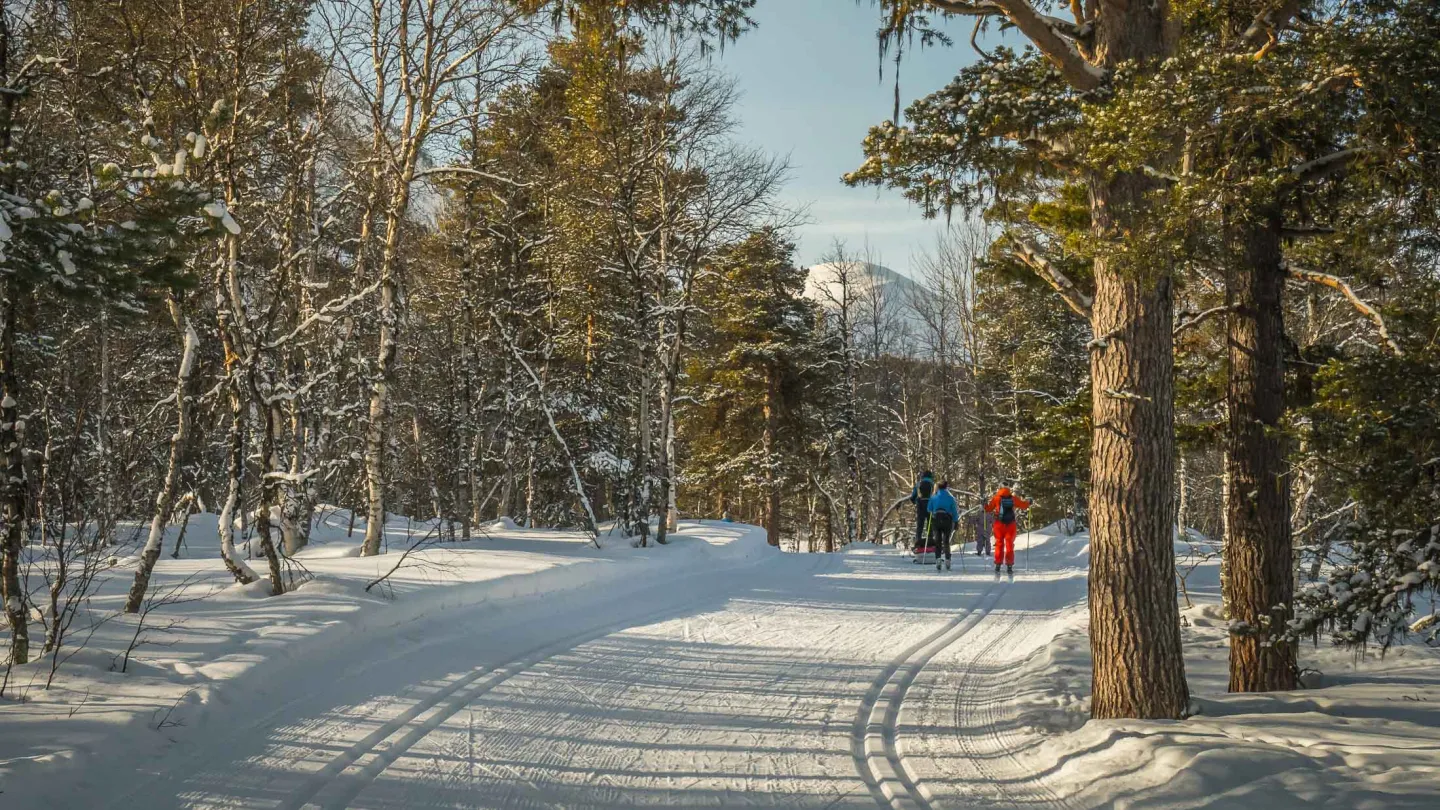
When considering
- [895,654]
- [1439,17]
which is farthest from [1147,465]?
[895,654]

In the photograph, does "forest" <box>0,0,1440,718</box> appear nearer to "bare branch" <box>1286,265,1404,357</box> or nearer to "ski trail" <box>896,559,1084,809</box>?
"bare branch" <box>1286,265,1404,357</box>

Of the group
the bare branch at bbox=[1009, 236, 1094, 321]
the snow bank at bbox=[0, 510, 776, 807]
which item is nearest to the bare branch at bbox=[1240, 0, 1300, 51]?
the bare branch at bbox=[1009, 236, 1094, 321]

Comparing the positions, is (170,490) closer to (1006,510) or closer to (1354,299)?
(1354,299)

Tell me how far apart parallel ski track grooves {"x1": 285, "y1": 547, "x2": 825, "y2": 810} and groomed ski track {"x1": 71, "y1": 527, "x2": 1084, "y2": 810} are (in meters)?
0.02

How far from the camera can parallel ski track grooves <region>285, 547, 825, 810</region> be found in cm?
460

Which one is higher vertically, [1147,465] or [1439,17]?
[1439,17]

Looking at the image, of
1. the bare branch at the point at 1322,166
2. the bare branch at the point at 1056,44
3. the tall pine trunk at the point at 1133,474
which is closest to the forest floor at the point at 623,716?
the tall pine trunk at the point at 1133,474

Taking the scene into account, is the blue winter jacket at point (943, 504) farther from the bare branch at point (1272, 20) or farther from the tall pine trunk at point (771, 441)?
the bare branch at point (1272, 20)

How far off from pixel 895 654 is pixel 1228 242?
5.13 metres

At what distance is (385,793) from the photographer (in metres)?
4.67

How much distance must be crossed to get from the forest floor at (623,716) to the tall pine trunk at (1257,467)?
0.47 m

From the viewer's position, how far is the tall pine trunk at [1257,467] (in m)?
7.61

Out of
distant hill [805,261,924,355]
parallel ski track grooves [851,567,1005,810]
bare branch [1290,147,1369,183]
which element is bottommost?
parallel ski track grooves [851,567,1005,810]

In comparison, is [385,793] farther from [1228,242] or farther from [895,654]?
[1228,242]
